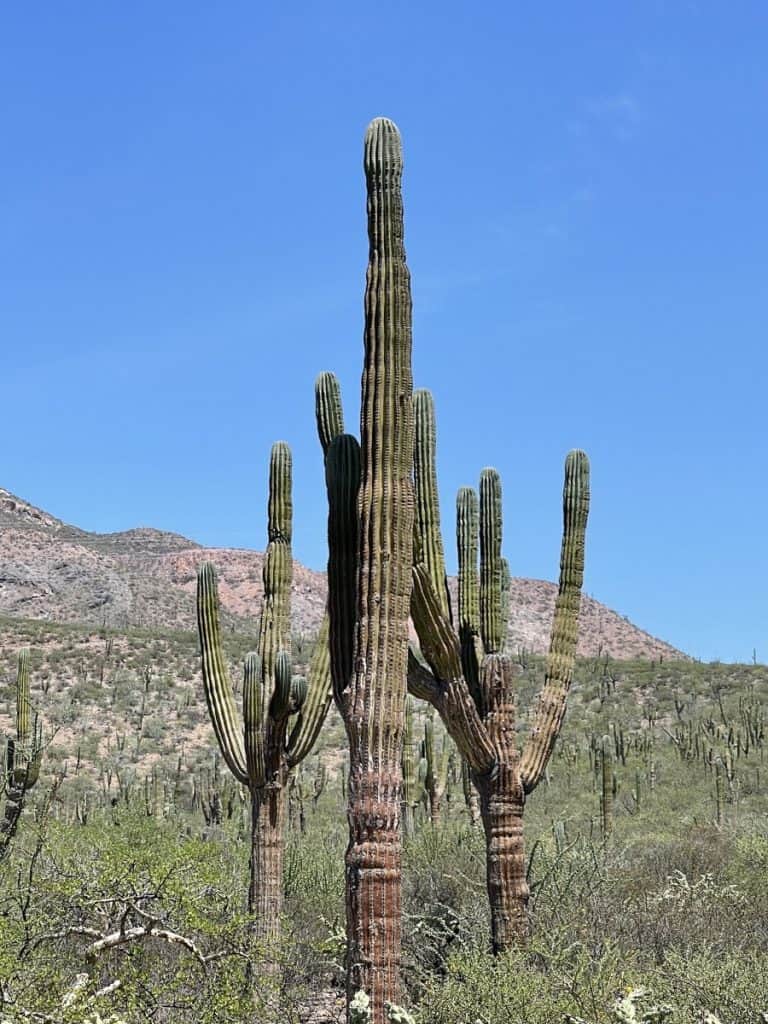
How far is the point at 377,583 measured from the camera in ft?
25.3

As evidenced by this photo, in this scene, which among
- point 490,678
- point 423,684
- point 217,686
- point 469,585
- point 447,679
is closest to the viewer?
point 447,679

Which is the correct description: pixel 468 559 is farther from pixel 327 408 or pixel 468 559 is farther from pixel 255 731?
pixel 255 731

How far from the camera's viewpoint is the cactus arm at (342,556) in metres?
8.07

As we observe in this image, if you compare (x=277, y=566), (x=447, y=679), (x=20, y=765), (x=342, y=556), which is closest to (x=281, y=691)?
(x=277, y=566)

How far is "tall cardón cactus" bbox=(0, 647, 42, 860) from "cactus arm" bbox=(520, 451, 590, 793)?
4.22 m

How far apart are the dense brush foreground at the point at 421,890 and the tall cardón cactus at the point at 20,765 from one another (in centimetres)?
25

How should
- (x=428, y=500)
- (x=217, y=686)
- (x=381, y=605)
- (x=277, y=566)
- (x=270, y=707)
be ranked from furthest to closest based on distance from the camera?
(x=277, y=566), (x=217, y=686), (x=270, y=707), (x=428, y=500), (x=381, y=605)

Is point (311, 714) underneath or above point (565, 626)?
underneath

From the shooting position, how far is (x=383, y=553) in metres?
7.78

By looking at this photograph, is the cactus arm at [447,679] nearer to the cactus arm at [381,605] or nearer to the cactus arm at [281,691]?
the cactus arm at [281,691]

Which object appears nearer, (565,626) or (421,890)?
(565,626)

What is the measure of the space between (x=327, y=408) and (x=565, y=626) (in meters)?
2.88

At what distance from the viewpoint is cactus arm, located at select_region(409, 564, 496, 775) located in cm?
966


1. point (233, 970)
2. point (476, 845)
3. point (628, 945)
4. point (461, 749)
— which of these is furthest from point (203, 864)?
point (476, 845)
